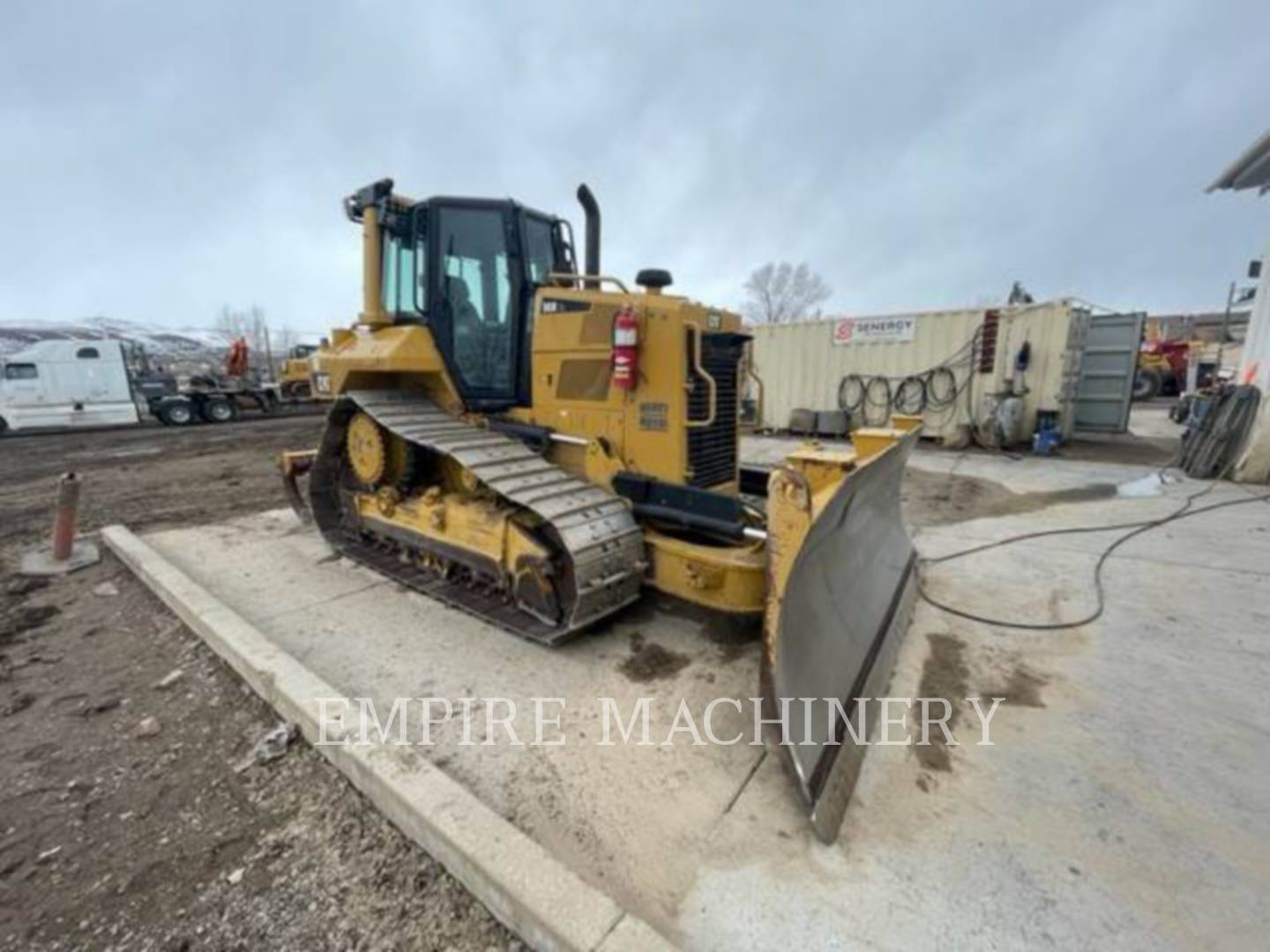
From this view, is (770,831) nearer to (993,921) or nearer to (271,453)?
(993,921)

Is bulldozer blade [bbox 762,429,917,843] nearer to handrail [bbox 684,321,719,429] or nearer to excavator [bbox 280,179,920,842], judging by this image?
excavator [bbox 280,179,920,842]

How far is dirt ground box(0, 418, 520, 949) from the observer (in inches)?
72.0

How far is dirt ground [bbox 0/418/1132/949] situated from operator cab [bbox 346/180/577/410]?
2.44 m

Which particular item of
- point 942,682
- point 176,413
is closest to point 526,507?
point 942,682

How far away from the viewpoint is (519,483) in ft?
11.3

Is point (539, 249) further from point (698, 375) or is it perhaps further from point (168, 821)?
point (168, 821)

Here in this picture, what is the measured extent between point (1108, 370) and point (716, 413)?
35.6 feet

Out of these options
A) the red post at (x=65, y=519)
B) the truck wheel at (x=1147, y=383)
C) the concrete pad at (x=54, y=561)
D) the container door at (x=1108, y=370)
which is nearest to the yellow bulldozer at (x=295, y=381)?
the concrete pad at (x=54, y=561)

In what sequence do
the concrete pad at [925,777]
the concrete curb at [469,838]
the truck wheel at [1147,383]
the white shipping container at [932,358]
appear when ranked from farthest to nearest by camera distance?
1. the truck wheel at [1147,383]
2. the white shipping container at [932,358]
3. the concrete pad at [925,777]
4. the concrete curb at [469,838]

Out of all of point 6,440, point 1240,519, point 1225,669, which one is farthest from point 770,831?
point 6,440

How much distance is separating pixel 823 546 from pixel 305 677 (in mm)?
2578

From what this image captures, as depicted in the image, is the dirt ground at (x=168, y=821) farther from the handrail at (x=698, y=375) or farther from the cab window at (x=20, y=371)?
the cab window at (x=20, y=371)

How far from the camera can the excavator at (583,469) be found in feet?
8.75

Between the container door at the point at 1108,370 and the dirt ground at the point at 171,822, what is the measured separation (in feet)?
42.5
